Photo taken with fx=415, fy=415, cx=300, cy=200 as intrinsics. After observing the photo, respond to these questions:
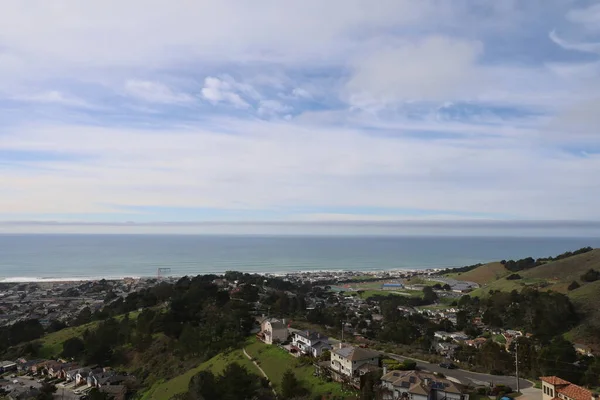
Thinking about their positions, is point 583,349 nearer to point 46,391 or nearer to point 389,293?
point 46,391

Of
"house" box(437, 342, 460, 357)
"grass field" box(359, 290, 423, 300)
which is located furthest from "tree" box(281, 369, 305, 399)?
"grass field" box(359, 290, 423, 300)

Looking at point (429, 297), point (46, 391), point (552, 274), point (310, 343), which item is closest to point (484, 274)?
point (552, 274)

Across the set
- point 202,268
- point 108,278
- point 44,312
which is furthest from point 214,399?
point 202,268

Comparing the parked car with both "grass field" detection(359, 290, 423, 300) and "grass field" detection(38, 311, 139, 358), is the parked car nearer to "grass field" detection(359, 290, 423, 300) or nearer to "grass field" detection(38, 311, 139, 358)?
"grass field" detection(38, 311, 139, 358)

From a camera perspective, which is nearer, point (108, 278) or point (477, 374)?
point (477, 374)

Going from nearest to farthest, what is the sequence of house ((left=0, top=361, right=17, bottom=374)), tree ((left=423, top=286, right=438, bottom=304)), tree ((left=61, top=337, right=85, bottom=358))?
A: house ((left=0, top=361, right=17, bottom=374)) → tree ((left=61, top=337, right=85, bottom=358)) → tree ((left=423, top=286, right=438, bottom=304))

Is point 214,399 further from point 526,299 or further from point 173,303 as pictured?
point 526,299
